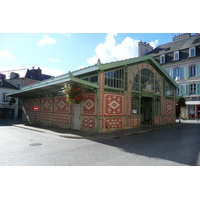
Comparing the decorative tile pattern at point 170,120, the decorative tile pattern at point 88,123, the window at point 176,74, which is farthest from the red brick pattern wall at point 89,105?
the window at point 176,74

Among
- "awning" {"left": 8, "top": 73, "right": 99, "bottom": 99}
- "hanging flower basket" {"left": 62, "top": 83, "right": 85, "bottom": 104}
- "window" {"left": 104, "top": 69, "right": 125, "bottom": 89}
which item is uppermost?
"window" {"left": 104, "top": 69, "right": 125, "bottom": 89}

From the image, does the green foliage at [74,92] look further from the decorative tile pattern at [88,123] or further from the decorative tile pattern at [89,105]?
the decorative tile pattern at [88,123]

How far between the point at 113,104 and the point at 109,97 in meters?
0.71

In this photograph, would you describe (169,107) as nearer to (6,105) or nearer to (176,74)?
(176,74)

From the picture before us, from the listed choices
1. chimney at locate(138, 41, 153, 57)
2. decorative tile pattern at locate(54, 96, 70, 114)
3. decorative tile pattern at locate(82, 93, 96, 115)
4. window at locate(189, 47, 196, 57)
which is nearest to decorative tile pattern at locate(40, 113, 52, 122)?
decorative tile pattern at locate(54, 96, 70, 114)

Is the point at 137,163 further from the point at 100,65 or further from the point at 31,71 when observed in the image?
the point at 31,71

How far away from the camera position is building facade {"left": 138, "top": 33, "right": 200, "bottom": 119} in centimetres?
2784

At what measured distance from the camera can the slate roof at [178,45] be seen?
2995 cm

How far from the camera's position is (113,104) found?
12.4m

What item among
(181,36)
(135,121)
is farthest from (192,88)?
(135,121)

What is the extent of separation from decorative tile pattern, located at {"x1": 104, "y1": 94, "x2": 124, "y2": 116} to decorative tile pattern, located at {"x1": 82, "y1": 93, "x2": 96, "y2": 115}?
942 mm

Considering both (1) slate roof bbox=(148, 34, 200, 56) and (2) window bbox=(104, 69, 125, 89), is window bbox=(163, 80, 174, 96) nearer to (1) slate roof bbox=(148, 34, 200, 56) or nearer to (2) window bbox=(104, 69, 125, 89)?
(2) window bbox=(104, 69, 125, 89)

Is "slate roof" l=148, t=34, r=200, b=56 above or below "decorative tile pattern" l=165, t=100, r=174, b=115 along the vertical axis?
above

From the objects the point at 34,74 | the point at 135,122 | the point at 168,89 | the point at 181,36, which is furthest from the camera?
the point at 34,74
